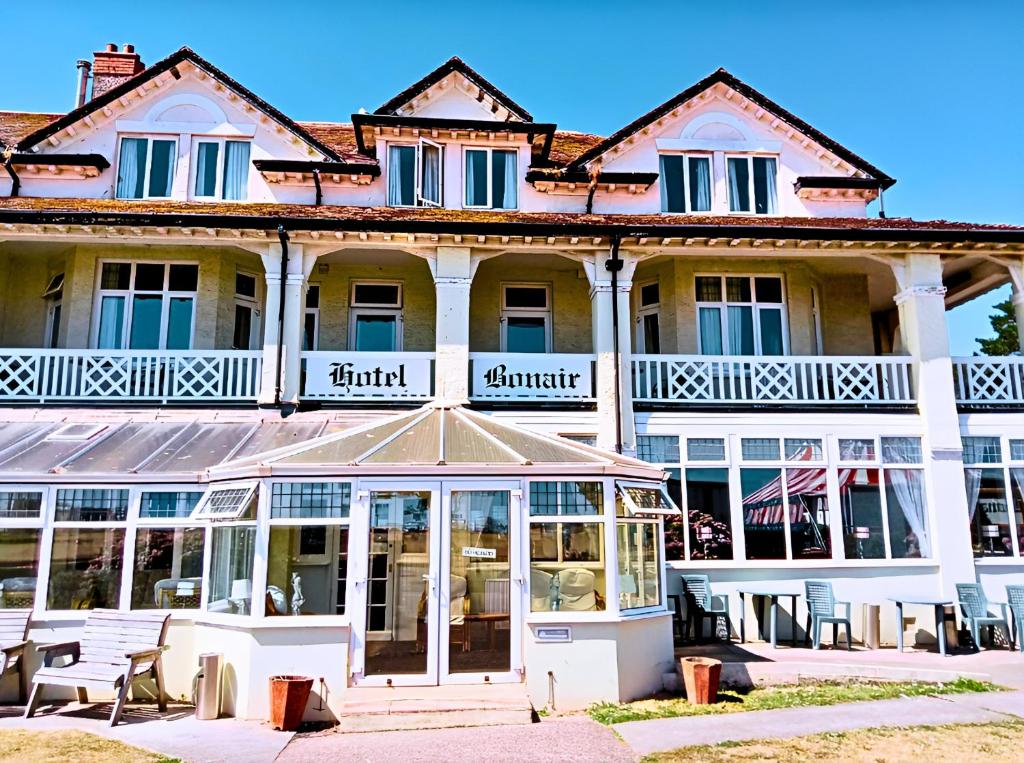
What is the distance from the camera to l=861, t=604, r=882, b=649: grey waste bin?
13.7 m

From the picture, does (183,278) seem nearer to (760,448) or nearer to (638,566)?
(638,566)

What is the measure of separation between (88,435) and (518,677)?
8.41m

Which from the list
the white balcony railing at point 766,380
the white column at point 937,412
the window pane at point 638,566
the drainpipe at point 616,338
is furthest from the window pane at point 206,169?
the white column at point 937,412

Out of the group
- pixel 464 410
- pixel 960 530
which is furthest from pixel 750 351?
pixel 464 410

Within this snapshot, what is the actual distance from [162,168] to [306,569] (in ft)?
36.2

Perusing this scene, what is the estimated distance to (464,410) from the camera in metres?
13.9

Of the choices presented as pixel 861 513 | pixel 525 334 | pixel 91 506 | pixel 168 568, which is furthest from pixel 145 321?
pixel 861 513

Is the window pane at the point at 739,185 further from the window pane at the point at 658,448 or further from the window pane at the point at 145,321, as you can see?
the window pane at the point at 145,321

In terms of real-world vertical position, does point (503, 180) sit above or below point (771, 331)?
above

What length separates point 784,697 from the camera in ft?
35.1

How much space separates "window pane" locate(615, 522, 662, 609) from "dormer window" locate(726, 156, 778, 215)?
9.47 meters

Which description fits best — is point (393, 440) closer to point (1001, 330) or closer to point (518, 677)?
point (518, 677)

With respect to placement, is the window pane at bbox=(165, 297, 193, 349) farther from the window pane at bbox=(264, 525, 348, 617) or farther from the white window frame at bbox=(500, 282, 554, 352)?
the window pane at bbox=(264, 525, 348, 617)

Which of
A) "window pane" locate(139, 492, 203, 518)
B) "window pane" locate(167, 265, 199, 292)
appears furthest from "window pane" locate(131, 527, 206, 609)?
"window pane" locate(167, 265, 199, 292)
